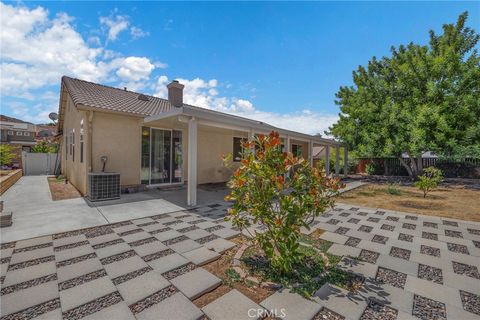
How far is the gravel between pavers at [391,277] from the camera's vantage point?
105 inches

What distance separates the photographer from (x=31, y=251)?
3367 millimetres

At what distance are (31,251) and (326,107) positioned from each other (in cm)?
1816

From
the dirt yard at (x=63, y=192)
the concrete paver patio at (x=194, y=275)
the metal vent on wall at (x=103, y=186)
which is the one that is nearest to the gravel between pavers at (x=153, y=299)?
the concrete paver patio at (x=194, y=275)

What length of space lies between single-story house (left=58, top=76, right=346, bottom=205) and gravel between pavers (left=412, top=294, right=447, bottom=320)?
528 cm

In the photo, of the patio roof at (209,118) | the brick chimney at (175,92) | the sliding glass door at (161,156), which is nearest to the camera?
the patio roof at (209,118)

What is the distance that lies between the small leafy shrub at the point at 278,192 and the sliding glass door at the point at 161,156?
689 centimetres

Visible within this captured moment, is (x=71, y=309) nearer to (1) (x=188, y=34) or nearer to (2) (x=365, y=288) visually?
(2) (x=365, y=288)

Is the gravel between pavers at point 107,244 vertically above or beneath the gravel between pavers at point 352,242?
above

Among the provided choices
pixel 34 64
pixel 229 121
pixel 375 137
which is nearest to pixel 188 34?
pixel 229 121

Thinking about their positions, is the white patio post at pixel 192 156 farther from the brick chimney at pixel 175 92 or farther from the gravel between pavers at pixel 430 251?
the brick chimney at pixel 175 92

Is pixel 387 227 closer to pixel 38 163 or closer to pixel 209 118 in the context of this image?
pixel 209 118

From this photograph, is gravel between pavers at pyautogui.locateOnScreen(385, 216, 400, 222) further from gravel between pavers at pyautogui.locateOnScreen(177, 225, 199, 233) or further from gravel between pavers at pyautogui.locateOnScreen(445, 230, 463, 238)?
gravel between pavers at pyautogui.locateOnScreen(177, 225, 199, 233)

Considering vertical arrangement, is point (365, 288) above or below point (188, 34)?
below

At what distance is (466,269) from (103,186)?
8365mm
